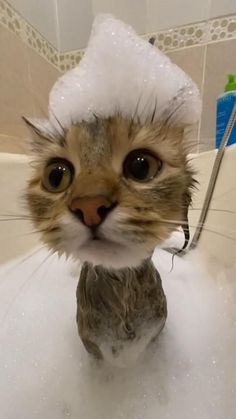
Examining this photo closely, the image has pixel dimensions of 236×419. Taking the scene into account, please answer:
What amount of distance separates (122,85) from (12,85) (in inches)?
27.2

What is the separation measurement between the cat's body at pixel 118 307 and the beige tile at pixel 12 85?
598mm

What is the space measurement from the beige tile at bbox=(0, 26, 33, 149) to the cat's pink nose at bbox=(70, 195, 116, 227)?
2.27 feet

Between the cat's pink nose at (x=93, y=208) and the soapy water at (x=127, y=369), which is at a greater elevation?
the cat's pink nose at (x=93, y=208)

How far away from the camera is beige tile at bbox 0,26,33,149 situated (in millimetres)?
1023

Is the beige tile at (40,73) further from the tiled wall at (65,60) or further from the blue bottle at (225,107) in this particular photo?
the blue bottle at (225,107)

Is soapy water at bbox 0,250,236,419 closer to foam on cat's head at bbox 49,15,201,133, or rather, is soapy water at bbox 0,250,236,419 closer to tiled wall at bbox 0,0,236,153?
foam on cat's head at bbox 49,15,201,133

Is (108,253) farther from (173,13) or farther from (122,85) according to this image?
(173,13)

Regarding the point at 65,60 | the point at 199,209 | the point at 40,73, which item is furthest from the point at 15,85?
the point at 199,209

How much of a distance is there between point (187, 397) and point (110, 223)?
0.40 m

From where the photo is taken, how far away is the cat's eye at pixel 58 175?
1.48 ft

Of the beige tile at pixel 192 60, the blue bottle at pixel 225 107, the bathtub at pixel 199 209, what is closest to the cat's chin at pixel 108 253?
the bathtub at pixel 199 209

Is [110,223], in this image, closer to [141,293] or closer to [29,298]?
[141,293]

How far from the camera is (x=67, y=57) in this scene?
1347 mm

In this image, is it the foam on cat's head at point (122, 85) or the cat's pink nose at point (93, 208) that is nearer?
the cat's pink nose at point (93, 208)
